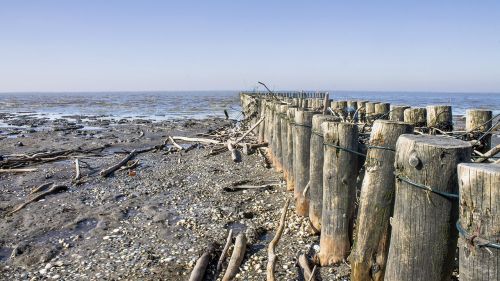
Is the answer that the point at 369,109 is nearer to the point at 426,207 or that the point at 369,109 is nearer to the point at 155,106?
the point at 426,207

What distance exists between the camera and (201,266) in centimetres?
558

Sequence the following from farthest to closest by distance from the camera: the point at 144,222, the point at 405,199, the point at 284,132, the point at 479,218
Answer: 1. the point at 284,132
2. the point at 144,222
3. the point at 405,199
4. the point at 479,218

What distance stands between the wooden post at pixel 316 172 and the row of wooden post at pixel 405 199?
1 cm

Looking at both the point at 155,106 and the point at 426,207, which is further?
the point at 155,106

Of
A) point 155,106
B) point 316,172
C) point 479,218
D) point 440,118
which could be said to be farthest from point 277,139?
point 155,106

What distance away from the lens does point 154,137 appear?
22.8 meters

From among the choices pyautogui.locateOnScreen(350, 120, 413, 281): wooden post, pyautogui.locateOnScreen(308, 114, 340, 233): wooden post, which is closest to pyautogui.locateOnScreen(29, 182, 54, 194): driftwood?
pyautogui.locateOnScreen(308, 114, 340, 233): wooden post

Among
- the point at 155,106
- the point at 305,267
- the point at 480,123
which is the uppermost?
the point at 480,123

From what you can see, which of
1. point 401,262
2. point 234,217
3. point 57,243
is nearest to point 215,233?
point 234,217

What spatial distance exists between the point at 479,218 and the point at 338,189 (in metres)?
2.55

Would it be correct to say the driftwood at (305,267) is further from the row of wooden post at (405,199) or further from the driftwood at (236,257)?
the driftwood at (236,257)

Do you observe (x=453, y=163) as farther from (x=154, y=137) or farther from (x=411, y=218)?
(x=154, y=137)

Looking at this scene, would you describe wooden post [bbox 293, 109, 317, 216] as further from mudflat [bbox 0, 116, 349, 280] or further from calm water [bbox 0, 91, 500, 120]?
calm water [bbox 0, 91, 500, 120]

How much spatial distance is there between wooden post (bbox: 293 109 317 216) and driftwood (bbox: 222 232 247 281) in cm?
140
